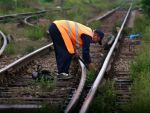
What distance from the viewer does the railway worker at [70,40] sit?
28.1 feet

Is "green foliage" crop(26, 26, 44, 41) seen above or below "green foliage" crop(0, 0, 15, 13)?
above

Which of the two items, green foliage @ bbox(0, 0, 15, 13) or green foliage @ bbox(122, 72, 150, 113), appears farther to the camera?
green foliage @ bbox(0, 0, 15, 13)

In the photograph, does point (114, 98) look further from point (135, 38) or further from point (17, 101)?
point (135, 38)

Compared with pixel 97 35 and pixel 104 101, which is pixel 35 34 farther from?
pixel 104 101

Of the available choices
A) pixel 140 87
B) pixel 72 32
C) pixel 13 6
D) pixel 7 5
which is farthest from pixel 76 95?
pixel 13 6

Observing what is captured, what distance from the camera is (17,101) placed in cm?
755

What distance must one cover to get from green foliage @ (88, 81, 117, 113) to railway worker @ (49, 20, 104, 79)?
968 mm

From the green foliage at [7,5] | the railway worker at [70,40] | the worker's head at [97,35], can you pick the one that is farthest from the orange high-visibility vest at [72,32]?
the green foliage at [7,5]

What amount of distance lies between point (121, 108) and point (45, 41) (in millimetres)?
9694

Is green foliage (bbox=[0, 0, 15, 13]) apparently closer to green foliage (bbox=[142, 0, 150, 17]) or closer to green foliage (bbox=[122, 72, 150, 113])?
green foliage (bbox=[142, 0, 150, 17])

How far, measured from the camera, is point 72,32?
8.87 meters

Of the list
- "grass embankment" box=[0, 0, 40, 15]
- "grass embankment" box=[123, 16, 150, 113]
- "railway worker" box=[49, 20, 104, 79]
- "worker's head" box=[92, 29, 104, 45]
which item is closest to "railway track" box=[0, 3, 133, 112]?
"railway worker" box=[49, 20, 104, 79]

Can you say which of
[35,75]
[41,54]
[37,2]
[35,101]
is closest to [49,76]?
[35,75]

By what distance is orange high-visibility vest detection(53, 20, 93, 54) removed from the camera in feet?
28.7
